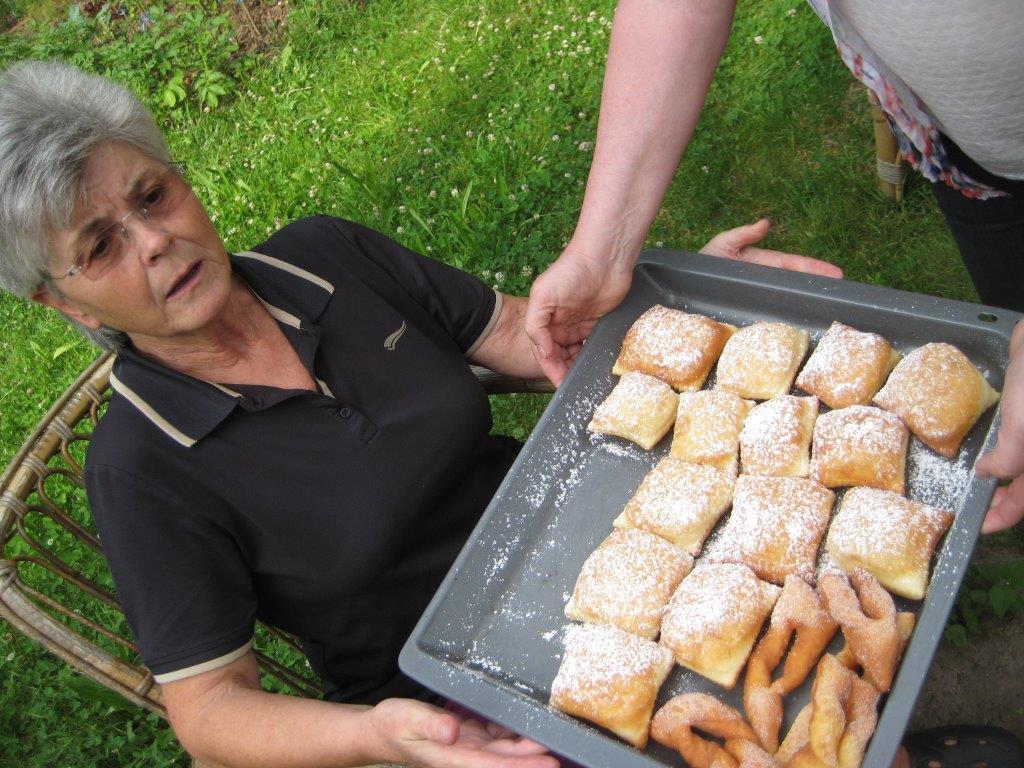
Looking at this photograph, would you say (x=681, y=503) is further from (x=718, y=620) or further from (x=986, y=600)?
(x=986, y=600)

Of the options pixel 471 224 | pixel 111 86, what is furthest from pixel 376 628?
pixel 471 224

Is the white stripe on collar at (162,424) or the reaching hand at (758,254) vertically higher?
the reaching hand at (758,254)

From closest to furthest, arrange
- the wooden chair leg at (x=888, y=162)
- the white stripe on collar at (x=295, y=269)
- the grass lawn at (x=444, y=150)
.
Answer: the white stripe on collar at (x=295, y=269)
the wooden chair leg at (x=888, y=162)
the grass lawn at (x=444, y=150)

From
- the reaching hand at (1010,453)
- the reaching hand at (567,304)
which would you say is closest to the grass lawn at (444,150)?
the reaching hand at (567,304)

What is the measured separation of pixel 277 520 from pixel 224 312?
478mm

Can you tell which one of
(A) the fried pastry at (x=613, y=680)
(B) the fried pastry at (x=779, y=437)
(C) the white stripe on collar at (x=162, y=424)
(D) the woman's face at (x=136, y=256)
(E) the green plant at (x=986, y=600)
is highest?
(D) the woman's face at (x=136, y=256)

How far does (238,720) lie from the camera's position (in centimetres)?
170

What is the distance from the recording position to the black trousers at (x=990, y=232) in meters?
1.79

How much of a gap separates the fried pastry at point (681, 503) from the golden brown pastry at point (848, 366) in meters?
0.28

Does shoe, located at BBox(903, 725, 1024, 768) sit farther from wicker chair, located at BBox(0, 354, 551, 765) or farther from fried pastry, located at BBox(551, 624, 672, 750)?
wicker chair, located at BBox(0, 354, 551, 765)

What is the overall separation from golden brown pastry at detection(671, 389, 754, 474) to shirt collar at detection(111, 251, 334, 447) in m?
0.86

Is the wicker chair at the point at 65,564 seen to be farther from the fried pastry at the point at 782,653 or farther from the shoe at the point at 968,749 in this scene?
the shoe at the point at 968,749

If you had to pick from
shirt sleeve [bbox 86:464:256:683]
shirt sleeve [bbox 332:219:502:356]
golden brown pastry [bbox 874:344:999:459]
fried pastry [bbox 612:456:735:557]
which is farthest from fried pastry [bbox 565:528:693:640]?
shirt sleeve [bbox 332:219:502:356]

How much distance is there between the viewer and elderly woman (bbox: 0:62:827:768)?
1668 millimetres
